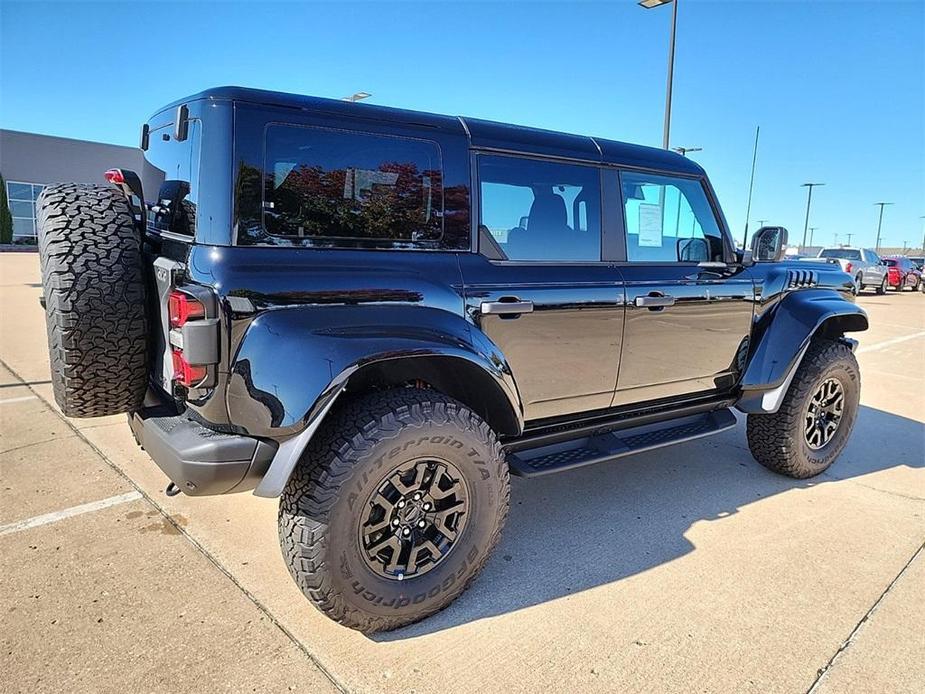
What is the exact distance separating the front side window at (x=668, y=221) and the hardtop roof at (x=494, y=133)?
0.10m

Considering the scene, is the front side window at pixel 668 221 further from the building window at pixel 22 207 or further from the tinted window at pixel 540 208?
the building window at pixel 22 207

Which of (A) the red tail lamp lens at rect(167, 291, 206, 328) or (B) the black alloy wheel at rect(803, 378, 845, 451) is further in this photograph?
(B) the black alloy wheel at rect(803, 378, 845, 451)

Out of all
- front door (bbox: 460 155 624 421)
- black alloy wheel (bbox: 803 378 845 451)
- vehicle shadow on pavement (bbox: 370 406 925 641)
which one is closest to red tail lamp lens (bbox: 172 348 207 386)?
front door (bbox: 460 155 624 421)

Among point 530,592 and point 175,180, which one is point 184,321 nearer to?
point 175,180

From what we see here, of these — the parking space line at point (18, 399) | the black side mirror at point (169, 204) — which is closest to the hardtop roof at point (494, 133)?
the black side mirror at point (169, 204)

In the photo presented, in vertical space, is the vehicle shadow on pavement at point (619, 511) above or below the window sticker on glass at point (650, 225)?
below

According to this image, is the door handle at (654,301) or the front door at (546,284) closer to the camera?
the front door at (546,284)

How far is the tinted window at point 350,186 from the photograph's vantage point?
7.38 ft

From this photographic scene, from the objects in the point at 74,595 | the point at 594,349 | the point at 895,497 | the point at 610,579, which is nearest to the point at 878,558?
the point at 895,497

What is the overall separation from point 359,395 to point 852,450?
4.20 metres

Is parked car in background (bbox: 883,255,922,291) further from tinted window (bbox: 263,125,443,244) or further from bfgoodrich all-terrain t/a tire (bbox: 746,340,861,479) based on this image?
tinted window (bbox: 263,125,443,244)

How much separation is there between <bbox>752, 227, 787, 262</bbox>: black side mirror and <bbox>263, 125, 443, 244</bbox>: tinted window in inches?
84.2

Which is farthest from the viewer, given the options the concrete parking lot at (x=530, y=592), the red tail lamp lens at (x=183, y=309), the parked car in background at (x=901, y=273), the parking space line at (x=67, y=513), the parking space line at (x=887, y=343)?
the parked car in background at (x=901, y=273)

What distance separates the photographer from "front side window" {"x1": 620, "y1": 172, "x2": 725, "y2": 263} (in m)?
3.36
